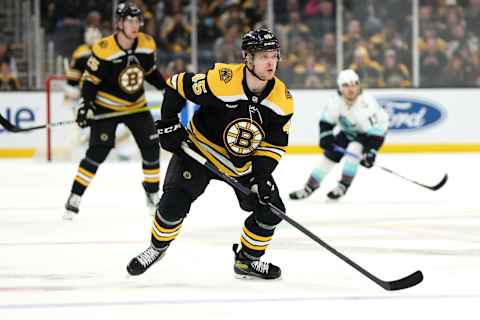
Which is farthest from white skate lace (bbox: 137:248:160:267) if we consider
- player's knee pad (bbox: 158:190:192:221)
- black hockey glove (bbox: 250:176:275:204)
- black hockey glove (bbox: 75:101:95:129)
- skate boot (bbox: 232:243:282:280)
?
black hockey glove (bbox: 75:101:95:129)

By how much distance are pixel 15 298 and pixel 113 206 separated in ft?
9.68

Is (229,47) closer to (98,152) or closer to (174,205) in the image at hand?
(98,152)

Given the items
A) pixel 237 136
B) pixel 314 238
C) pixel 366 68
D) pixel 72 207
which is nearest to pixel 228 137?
pixel 237 136

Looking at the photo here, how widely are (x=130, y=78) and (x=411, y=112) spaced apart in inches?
198

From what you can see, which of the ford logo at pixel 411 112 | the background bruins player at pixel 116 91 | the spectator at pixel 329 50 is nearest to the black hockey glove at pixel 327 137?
the background bruins player at pixel 116 91

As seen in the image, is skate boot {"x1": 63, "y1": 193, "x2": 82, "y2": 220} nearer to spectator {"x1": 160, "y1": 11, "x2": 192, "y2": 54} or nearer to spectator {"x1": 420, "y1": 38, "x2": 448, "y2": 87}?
spectator {"x1": 160, "y1": 11, "x2": 192, "y2": 54}

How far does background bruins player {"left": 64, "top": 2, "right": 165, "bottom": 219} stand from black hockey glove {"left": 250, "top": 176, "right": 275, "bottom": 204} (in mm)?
2035

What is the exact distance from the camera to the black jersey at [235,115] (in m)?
3.67

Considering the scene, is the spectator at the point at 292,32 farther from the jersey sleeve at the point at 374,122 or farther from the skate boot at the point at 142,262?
the skate boot at the point at 142,262

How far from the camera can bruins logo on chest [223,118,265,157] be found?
3.70m

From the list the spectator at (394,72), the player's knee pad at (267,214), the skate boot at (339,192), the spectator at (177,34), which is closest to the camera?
the player's knee pad at (267,214)

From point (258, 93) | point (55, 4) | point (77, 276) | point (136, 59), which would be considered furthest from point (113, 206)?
point (55, 4)

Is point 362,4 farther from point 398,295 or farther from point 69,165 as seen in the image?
point 398,295

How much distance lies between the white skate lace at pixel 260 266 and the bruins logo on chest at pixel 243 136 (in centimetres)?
42
